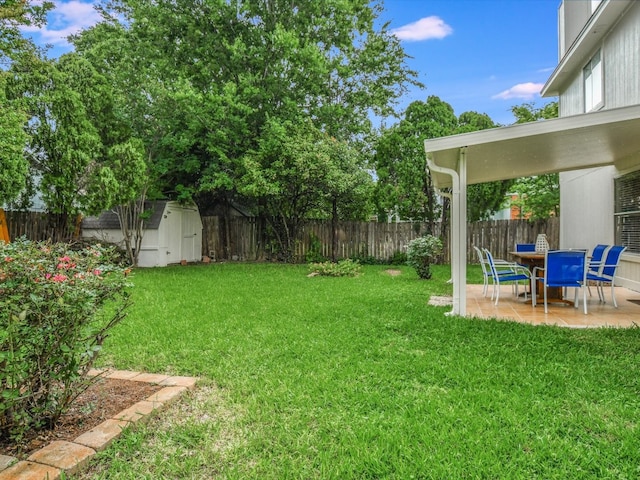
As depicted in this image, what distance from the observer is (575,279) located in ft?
17.8

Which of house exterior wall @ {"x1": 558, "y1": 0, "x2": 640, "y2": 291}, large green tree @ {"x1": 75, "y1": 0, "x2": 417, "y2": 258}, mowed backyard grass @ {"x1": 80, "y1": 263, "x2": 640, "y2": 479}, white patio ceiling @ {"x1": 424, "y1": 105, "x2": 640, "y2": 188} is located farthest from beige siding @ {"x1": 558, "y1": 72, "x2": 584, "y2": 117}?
mowed backyard grass @ {"x1": 80, "y1": 263, "x2": 640, "y2": 479}

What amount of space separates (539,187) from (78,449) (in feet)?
50.1

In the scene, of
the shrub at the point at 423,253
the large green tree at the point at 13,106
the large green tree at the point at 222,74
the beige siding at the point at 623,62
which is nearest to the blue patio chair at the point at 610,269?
the beige siding at the point at 623,62

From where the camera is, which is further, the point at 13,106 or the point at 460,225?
the point at 13,106

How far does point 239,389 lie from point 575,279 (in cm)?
473

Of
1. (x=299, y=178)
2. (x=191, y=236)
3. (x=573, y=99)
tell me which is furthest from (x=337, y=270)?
(x=573, y=99)

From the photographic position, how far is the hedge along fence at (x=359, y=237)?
13.0 metres

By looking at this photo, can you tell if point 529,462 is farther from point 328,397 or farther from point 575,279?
point 575,279

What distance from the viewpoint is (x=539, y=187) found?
14133 mm

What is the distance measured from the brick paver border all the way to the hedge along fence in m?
10.9

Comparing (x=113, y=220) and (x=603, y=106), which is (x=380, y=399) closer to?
(x=603, y=106)

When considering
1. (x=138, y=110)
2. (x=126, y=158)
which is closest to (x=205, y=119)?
(x=138, y=110)

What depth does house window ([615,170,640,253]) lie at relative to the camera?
6945 mm

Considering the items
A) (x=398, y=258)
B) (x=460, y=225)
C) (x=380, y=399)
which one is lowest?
(x=380, y=399)
